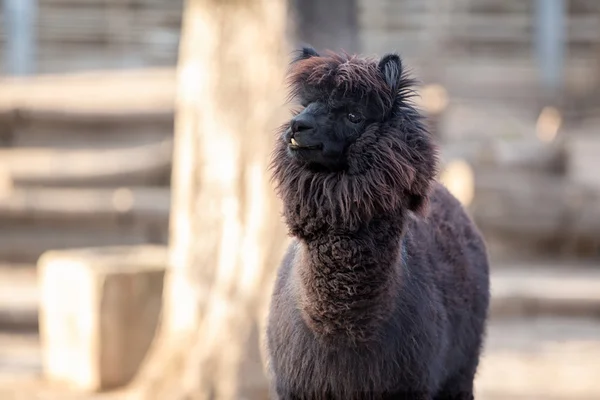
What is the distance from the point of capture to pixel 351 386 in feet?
12.3

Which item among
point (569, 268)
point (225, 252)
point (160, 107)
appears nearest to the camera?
point (225, 252)

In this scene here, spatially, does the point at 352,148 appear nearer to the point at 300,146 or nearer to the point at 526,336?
the point at 300,146

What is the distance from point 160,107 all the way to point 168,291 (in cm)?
679

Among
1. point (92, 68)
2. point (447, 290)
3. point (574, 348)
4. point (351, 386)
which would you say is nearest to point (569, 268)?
point (574, 348)

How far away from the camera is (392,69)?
3.88 m

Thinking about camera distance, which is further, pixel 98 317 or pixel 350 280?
pixel 98 317

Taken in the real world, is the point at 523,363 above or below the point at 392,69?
below

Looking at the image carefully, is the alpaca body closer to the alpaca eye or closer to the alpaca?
the alpaca

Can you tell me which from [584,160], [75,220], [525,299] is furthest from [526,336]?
[584,160]

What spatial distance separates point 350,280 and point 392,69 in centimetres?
83

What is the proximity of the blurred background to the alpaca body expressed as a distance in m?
2.73

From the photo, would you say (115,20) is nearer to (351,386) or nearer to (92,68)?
(92,68)

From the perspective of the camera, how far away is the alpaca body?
3730mm

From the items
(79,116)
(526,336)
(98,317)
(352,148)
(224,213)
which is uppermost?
(352,148)
